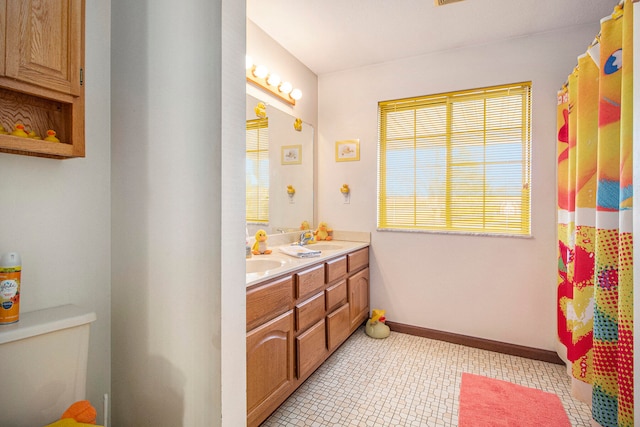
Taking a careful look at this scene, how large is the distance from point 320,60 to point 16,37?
88.6 inches

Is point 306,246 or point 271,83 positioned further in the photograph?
point 306,246

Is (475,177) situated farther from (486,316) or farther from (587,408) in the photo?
(587,408)

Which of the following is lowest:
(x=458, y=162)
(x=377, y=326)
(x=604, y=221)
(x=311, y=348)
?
(x=377, y=326)

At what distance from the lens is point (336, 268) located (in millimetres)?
2342

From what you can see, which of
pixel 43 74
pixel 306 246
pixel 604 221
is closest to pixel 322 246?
pixel 306 246

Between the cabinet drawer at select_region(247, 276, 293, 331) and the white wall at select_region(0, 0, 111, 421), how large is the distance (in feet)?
2.07

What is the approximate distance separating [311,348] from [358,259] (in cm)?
96

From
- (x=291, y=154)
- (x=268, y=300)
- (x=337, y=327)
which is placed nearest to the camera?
(x=268, y=300)

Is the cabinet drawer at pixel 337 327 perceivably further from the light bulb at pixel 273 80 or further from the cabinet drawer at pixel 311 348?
the light bulb at pixel 273 80

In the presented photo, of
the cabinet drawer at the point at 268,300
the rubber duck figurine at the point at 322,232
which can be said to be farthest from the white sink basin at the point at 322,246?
the cabinet drawer at the point at 268,300

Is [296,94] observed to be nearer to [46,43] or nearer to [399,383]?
[46,43]

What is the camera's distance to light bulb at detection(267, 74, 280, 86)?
2.44 meters

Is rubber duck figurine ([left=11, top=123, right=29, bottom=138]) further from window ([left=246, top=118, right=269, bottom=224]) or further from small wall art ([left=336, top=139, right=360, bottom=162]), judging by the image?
small wall art ([left=336, top=139, right=360, bottom=162])

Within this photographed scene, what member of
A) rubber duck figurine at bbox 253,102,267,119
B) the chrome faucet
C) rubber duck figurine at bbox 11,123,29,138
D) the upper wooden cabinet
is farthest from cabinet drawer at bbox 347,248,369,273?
rubber duck figurine at bbox 11,123,29,138
